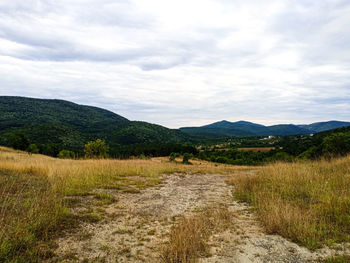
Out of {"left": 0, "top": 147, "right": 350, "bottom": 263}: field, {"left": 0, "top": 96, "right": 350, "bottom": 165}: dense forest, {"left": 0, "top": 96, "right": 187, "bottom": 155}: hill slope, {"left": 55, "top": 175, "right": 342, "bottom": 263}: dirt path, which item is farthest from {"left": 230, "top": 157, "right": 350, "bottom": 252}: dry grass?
{"left": 0, "top": 96, "right": 187, "bottom": 155}: hill slope

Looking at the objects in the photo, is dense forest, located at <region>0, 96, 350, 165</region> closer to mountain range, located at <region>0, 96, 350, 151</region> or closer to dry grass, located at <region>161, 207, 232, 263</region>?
mountain range, located at <region>0, 96, 350, 151</region>

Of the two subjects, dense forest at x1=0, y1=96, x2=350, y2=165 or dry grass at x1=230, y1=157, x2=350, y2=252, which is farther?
dense forest at x1=0, y1=96, x2=350, y2=165

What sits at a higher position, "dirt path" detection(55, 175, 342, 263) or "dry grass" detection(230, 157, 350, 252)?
"dry grass" detection(230, 157, 350, 252)

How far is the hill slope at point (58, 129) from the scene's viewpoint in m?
94.8

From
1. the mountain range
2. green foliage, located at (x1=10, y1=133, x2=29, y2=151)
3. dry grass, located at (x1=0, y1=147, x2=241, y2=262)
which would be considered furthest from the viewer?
the mountain range

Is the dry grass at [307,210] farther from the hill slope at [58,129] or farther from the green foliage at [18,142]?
the hill slope at [58,129]

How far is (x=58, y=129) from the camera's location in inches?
4259

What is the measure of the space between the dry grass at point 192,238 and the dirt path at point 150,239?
0.15m

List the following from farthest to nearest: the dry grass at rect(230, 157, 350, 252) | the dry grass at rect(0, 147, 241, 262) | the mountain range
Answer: the mountain range, the dry grass at rect(230, 157, 350, 252), the dry grass at rect(0, 147, 241, 262)

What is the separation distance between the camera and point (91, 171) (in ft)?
31.0

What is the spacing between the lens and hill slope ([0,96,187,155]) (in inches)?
3730

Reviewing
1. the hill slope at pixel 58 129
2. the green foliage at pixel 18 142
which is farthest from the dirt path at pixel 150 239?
the hill slope at pixel 58 129

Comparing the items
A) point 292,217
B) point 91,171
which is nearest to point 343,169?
point 292,217

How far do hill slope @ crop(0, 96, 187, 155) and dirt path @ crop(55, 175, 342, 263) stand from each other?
70.2 m
